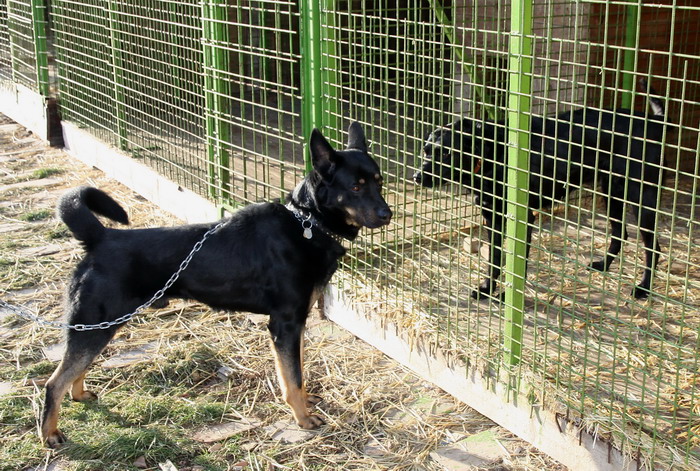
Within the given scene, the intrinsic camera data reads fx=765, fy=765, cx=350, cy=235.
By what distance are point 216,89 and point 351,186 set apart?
2.44 metres

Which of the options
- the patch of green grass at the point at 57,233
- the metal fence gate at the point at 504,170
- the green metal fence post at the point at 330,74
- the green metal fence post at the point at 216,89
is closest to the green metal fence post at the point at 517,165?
the metal fence gate at the point at 504,170

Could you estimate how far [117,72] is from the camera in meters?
7.77

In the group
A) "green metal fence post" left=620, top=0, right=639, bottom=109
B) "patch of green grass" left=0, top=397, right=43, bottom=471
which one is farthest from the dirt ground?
"green metal fence post" left=620, top=0, right=639, bottom=109

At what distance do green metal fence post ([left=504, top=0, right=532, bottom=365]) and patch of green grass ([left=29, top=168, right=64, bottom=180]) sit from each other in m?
6.30

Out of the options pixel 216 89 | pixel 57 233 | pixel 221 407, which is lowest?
pixel 221 407

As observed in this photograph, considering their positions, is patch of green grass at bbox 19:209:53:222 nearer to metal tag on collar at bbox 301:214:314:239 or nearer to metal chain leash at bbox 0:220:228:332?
metal chain leash at bbox 0:220:228:332

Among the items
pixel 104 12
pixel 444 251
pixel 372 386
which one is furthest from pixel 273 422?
pixel 104 12

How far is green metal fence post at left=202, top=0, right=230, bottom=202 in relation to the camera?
564 cm

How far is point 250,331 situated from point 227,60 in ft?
7.11

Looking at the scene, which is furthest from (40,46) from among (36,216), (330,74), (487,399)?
(487,399)

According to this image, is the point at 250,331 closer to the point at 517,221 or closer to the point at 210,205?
the point at 210,205

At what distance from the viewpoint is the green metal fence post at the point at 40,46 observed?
9.35 meters

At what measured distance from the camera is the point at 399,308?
4445 millimetres

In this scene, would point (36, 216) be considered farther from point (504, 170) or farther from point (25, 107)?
point (504, 170)
